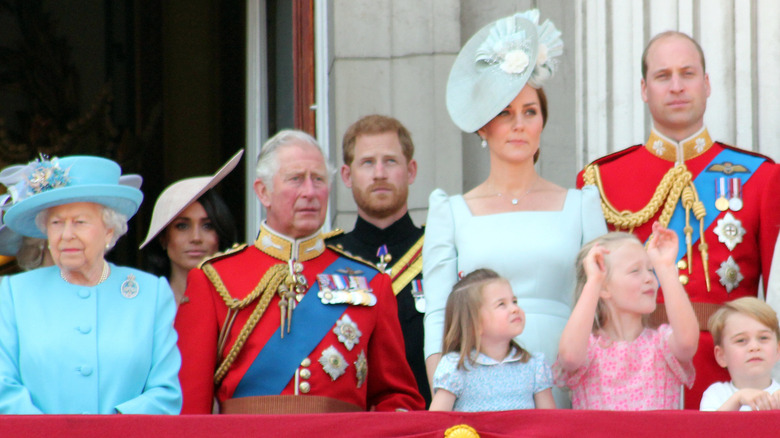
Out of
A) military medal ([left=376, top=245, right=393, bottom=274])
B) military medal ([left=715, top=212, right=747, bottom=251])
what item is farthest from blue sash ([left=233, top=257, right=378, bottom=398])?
military medal ([left=715, top=212, right=747, bottom=251])

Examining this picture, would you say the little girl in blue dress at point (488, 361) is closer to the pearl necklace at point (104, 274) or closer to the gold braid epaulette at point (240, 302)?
the gold braid epaulette at point (240, 302)

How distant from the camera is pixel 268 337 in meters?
4.26

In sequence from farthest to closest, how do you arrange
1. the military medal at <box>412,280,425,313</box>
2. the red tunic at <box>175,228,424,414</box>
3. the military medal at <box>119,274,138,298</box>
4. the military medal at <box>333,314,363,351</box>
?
the military medal at <box>412,280,425,313</box>, the military medal at <box>333,314,363,351</box>, the red tunic at <box>175,228,424,414</box>, the military medal at <box>119,274,138,298</box>

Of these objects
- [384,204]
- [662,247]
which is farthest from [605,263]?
[384,204]

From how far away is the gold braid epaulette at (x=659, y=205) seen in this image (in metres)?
4.41

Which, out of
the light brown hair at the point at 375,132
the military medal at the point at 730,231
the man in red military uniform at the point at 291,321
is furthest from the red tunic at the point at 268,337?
the military medal at the point at 730,231

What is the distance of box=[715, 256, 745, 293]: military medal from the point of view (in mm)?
4297

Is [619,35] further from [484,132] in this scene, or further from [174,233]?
Answer: [174,233]

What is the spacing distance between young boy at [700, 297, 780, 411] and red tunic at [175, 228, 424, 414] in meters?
0.94

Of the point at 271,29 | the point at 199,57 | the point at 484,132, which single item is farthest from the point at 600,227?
the point at 199,57

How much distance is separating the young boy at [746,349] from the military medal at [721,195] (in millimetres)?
504

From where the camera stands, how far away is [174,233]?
4852 mm

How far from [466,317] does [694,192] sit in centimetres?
Answer: 101

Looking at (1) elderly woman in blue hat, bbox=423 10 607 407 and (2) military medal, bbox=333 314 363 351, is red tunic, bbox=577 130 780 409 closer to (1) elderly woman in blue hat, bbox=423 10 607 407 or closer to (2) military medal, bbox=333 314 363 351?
A: (1) elderly woman in blue hat, bbox=423 10 607 407
